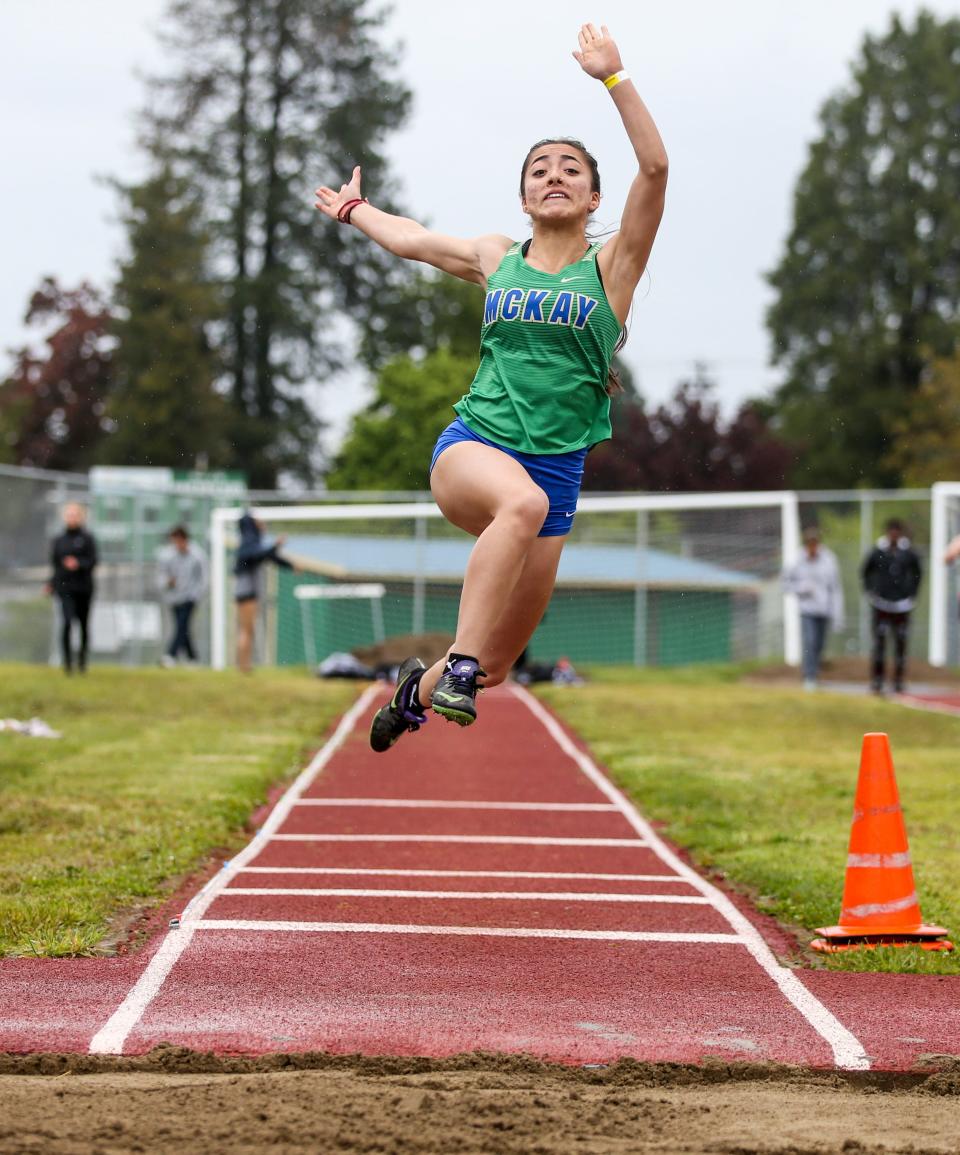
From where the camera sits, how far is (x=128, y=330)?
51969 millimetres

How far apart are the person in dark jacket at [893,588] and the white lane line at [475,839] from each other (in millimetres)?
11610

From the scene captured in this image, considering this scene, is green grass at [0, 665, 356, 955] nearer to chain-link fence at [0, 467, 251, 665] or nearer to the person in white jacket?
chain-link fence at [0, 467, 251, 665]

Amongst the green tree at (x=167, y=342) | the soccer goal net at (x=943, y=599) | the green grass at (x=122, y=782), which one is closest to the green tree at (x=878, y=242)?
the green tree at (x=167, y=342)

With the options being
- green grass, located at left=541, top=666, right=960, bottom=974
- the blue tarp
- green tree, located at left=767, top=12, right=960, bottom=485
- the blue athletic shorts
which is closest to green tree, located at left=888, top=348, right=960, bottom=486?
green tree, located at left=767, top=12, right=960, bottom=485

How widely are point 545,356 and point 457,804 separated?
16.9 ft

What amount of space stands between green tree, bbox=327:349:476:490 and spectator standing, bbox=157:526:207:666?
2561 centimetres

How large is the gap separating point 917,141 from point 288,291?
926 inches

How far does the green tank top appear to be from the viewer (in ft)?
18.9

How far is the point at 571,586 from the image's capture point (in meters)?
26.5

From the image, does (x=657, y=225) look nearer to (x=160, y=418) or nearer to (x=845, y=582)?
(x=845, y=582)

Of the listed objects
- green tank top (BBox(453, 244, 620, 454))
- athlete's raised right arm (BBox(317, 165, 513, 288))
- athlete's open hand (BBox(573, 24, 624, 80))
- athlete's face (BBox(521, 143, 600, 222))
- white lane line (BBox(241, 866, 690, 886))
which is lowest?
white lane line (BBox(241, 866, 690, 886))

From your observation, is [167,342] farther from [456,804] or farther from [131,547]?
[456,804]

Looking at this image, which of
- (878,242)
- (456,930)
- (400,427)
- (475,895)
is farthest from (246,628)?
(878,242)

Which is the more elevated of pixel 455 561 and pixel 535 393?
pixel 535 393
